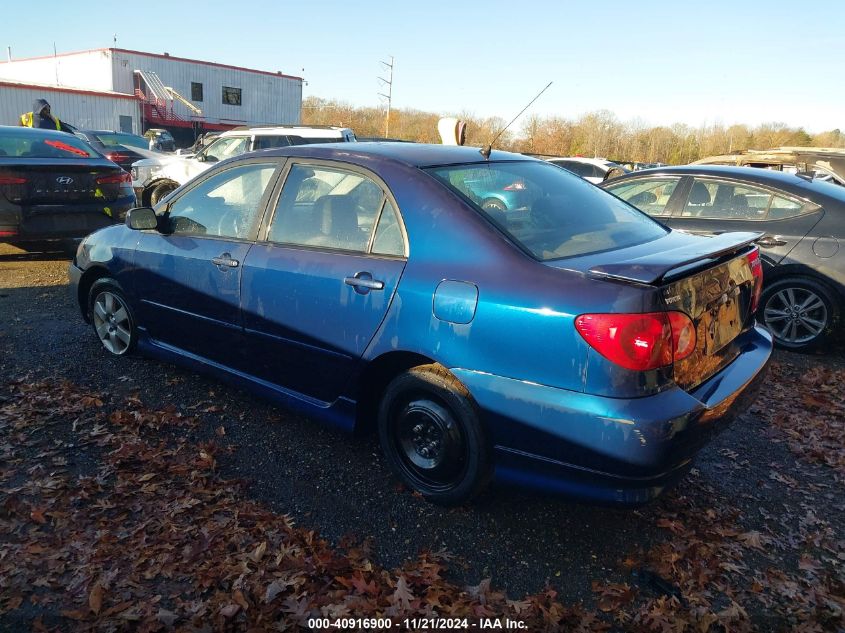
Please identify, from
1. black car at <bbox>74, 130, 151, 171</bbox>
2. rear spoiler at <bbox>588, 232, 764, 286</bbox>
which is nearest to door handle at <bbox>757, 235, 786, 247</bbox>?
rear spoiler at <bbox>588, 232, 764, 286</bbox>

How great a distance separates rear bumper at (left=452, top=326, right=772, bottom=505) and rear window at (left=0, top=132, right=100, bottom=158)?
7172mm

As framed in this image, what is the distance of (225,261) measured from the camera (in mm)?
3705

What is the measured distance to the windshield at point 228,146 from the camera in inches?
492

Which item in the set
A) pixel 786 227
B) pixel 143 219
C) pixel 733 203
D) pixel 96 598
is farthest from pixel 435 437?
pixel 733 203

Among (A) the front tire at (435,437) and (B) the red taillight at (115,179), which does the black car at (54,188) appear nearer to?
(B) the red taillight at (115,179)

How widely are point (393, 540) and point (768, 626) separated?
152cm

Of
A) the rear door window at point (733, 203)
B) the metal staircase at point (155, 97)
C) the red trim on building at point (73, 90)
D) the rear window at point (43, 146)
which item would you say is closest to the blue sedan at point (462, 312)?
the rear door window at point (733, 203)

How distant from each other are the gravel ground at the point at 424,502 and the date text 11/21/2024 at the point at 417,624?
0.22 metres

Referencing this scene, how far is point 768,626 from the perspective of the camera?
2.40m

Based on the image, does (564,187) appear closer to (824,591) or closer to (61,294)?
(824,591)

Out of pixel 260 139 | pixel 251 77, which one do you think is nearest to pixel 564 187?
pixel 260 139

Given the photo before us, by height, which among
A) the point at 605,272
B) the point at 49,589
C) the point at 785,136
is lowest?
the point at 49,589

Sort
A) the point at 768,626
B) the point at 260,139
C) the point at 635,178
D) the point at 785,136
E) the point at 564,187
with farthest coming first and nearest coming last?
the point at 785,136, the point at 260,139, the point at 635,178, the point at 564,187, the point at 768,626

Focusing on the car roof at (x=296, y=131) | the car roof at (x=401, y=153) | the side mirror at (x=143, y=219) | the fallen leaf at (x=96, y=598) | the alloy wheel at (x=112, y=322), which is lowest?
the fallen leaf at (x=96, y=598)
